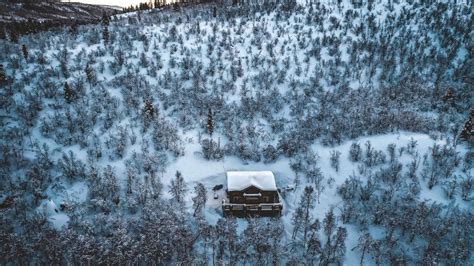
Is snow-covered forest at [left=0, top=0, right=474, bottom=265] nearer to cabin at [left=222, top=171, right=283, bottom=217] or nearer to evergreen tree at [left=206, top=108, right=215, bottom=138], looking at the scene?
evergreen tree at [left=206, top=108, right=215, bottom=138]

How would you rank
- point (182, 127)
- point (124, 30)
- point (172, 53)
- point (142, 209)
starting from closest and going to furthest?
point (142, 209)
point (182, 127)
point (172, 53)
point (124, 30)

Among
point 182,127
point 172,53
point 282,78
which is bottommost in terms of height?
point 182,127

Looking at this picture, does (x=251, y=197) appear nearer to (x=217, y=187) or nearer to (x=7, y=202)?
(x=217, y=187)

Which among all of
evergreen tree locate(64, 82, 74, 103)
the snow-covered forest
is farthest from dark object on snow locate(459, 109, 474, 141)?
evergreen tree locate(64, 82, 74, 103)

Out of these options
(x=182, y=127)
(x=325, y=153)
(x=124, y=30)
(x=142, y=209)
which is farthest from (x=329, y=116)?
(x=124, y=30)

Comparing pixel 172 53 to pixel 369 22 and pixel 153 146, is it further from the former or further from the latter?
pixel 369 22

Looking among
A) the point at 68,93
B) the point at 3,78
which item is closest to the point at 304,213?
the point at 68,93
